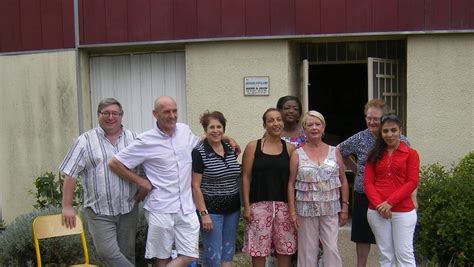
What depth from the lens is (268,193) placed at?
462cm

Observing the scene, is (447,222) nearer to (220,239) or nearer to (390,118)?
(390,118)

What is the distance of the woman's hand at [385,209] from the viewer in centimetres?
441

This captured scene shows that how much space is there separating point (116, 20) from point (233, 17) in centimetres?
165

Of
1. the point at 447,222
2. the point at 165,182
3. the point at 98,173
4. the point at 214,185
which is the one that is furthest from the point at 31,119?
the point at 447,222

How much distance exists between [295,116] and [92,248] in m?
2.50

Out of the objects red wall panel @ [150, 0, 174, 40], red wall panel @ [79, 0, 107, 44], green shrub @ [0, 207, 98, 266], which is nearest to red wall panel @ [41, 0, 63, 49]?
red wall panel @ [79, 0, 107, 44]

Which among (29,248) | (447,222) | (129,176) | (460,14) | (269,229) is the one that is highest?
(460,14)

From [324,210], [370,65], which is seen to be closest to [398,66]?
[370,65]

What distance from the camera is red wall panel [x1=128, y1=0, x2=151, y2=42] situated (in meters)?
7.62

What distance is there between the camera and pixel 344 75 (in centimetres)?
938

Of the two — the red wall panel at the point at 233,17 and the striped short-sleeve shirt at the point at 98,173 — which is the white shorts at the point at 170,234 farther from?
the red wall panel at the point at 233,17

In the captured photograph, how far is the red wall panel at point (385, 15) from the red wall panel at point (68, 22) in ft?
13.5

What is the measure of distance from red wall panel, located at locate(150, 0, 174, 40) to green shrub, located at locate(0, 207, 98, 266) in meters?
3.07

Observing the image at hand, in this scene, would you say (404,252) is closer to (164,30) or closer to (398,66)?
(398,66)
